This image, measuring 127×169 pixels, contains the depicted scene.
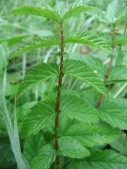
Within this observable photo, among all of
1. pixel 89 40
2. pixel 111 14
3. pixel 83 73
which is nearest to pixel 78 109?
pixel 83 73

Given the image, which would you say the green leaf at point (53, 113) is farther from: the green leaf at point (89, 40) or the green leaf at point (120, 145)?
the green leaf at point (120, 145)

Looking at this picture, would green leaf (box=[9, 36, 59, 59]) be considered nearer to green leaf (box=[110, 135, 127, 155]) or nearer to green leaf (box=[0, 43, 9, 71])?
green leaf (box=[0, 43, 9, 71])

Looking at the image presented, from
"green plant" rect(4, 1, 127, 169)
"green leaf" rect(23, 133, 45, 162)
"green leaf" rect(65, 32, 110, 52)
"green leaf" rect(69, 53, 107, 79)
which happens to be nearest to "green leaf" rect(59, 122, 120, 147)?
"green plant" rect(4, 1, 127, 169)

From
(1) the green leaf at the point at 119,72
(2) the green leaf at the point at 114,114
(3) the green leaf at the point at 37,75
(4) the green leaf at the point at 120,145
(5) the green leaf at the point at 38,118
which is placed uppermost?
(3) the green leaf at the point at 37,75

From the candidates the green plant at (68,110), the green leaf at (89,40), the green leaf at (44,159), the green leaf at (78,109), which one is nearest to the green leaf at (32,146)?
the green plant at (68,110)

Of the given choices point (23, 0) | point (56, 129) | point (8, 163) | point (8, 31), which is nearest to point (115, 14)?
point (56, 129)

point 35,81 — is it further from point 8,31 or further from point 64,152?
point 8,31

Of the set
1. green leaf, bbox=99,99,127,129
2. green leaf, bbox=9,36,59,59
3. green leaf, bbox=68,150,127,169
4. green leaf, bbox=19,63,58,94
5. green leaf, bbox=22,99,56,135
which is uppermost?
green leaf, bbox=9,36,59,59
